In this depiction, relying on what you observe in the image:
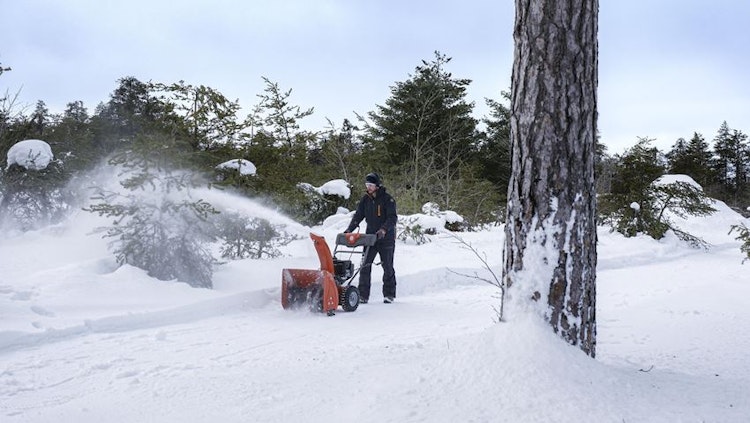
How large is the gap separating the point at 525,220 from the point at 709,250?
48.0ft

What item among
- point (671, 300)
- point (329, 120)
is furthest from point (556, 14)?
point (329, 120)

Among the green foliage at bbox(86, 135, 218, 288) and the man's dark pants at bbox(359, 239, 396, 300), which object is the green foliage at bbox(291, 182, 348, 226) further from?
the man's dark pants at bbox(359, 239, 396, 300)

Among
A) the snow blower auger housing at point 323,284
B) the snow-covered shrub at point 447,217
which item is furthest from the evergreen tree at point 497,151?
the snow blower auger housing at point 323,284

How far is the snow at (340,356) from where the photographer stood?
9.68ft

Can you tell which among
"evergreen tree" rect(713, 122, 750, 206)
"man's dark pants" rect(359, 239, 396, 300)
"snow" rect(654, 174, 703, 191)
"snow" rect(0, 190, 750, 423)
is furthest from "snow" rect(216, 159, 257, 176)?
"evergreen tree" rect(713, 122, 750, 206)

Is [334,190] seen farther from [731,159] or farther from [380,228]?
[731,159]

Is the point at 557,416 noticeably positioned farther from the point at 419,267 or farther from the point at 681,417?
the point at 419,267

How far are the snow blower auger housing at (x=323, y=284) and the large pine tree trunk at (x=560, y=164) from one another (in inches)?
129

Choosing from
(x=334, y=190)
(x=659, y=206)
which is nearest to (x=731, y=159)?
(x=659, y=206)

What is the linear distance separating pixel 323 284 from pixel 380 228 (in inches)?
73.2

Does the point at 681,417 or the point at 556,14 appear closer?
the point at 681,417

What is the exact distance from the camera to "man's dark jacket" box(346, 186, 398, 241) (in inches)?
310

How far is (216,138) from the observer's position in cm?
844

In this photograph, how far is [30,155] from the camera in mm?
13195
